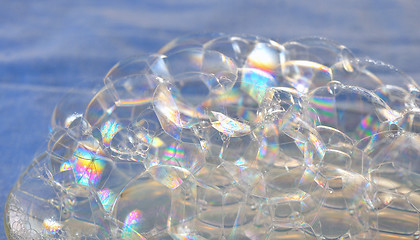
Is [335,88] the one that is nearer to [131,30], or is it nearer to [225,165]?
[225,165]

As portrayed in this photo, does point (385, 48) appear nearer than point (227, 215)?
No

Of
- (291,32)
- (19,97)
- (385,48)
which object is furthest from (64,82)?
(385,48)

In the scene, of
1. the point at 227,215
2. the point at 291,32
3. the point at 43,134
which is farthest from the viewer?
the point at 291,32

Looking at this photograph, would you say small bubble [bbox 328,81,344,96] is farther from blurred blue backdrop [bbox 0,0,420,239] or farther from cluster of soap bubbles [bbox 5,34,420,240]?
blurred blue backdrop [bbox 0,0,420,239]

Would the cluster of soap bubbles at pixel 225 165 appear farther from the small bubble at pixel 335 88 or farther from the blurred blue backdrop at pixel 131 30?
the blurred blue backdrop at pixel 131 30

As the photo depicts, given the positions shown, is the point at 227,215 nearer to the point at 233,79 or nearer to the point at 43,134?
the point at 233,79

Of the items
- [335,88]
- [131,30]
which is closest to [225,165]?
[335,88]

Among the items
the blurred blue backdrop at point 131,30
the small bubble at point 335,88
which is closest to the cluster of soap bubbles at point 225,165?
the small bubble at point 335,88
